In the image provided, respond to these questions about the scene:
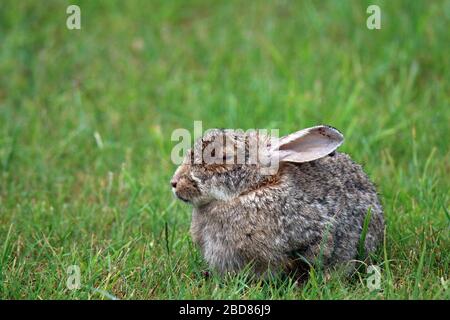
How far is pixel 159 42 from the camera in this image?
8836mm

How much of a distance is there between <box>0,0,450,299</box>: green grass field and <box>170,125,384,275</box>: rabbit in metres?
0.18

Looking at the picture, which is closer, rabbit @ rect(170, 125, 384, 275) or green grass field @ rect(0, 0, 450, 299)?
rabbit @ rect(170, 125, 384, 275)

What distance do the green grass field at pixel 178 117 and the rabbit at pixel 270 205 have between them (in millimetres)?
184

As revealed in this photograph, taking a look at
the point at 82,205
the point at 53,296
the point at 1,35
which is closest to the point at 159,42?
the point at 1,35

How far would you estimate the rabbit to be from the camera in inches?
187

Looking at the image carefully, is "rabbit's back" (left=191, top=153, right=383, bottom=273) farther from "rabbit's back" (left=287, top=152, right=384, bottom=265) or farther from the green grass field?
the green grass field

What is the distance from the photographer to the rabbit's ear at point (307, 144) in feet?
15.9

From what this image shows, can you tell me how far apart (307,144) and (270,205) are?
0.44 metres

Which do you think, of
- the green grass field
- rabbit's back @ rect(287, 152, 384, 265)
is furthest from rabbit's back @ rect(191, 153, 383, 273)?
the green grass field

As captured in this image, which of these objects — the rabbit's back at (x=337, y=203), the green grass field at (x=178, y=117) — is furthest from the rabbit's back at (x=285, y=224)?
the green grass field at (x=178, y=117)

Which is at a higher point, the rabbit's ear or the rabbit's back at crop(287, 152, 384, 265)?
the rabbit's ear

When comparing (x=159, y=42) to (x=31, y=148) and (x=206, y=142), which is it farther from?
(x=206, y=142)

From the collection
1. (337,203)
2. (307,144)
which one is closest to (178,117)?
(307,144)

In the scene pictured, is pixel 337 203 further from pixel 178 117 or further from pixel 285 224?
pixel 178 117
